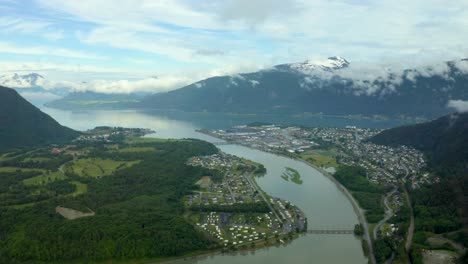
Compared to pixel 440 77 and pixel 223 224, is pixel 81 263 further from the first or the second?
pixel 440 77

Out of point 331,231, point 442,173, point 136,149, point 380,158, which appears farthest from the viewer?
point 136,149

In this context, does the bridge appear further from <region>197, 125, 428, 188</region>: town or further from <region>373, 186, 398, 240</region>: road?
<region>197, 125, 428, 188</region>: town

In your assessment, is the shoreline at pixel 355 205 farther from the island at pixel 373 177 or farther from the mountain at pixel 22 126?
the mountain at pixel 22 126

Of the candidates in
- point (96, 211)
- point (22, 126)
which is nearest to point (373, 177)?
point (96, 211)

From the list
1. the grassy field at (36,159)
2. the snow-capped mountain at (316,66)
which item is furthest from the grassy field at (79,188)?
the snow-capped mountain at (316,66)

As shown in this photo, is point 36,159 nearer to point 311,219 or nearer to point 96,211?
point 96,211

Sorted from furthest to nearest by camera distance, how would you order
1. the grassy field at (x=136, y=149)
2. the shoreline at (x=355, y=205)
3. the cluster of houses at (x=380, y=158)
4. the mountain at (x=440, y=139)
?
the grassy field at (x=136, y=149) < the mountain at (x=440, y=139) < the cluster of houses at (x=380, y=158) < the shoreline at (x=355, y=205)

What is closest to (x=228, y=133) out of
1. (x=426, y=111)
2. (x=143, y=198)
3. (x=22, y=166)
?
(x=22, y=166)
